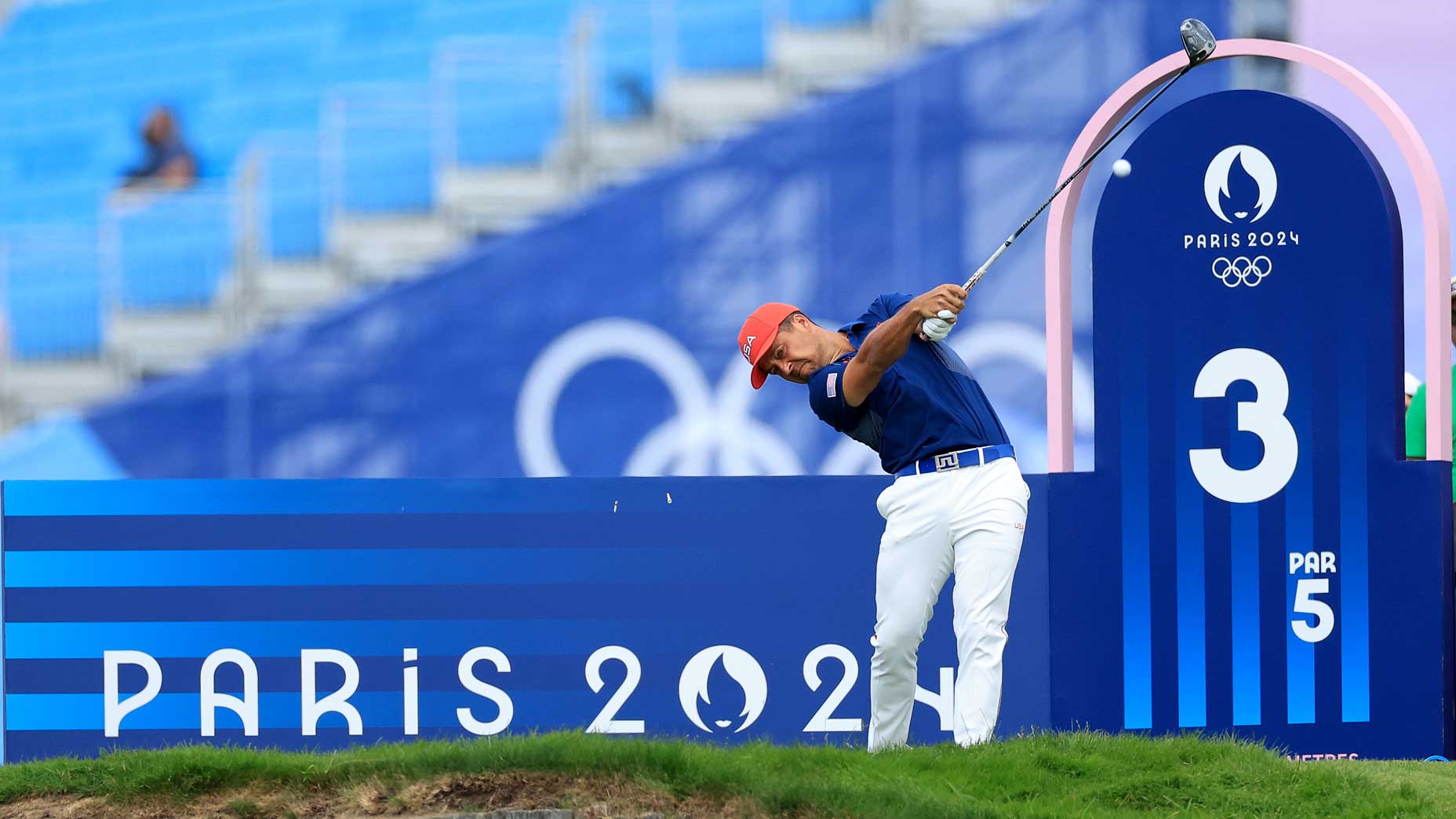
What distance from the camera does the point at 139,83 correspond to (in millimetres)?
A: 11023

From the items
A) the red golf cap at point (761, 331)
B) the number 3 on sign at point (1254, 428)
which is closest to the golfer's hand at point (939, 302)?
the red golf cap at point (761, 331)

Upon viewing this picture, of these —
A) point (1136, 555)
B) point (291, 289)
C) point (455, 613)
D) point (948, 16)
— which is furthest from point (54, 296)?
point (1136, 555)

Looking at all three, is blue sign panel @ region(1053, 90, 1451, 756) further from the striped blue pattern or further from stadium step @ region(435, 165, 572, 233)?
stadium step @ region(435, 165, 572, 233)

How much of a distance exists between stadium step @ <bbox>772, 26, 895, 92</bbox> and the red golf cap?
6.12 metres

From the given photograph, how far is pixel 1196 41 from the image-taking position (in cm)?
499

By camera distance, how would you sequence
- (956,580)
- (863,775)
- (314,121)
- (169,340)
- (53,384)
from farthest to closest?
(314,121) < (169,340) < (53,384) < (956,580) < (863,775)

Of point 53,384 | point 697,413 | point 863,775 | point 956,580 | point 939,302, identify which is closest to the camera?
point 863,775

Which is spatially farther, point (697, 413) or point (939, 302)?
point (697, 413)

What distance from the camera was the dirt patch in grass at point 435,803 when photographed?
13.4ft

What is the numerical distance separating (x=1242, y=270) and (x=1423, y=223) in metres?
0.73

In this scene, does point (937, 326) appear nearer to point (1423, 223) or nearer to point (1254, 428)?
point (1254, 428)

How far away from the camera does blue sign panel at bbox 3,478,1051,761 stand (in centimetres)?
602

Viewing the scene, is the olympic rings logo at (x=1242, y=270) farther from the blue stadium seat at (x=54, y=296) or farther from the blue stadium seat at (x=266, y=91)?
the blue stadium seat at (x=54, y=296)

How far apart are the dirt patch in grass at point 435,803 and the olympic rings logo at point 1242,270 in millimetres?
2873
